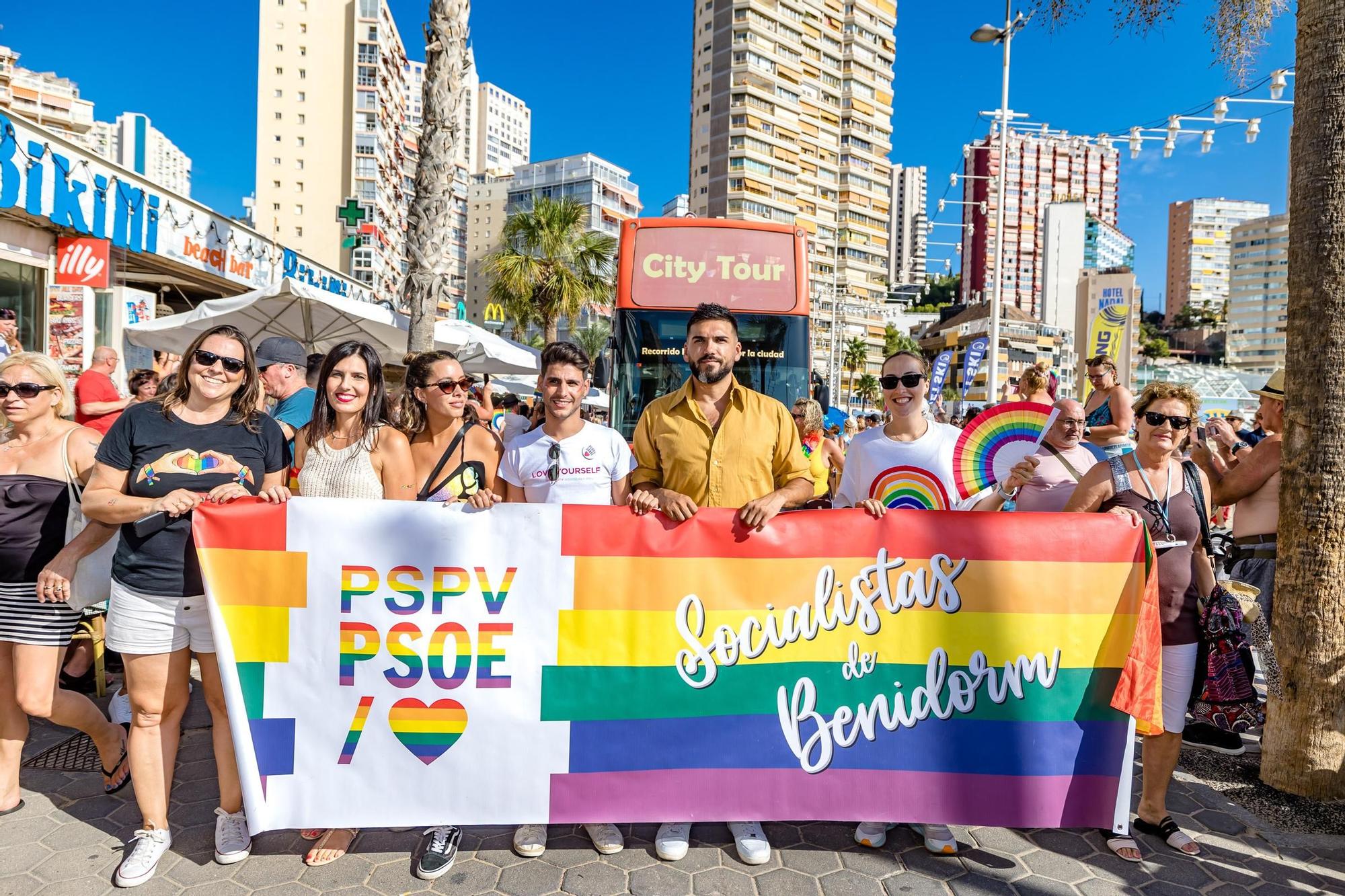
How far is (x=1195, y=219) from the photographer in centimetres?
17938

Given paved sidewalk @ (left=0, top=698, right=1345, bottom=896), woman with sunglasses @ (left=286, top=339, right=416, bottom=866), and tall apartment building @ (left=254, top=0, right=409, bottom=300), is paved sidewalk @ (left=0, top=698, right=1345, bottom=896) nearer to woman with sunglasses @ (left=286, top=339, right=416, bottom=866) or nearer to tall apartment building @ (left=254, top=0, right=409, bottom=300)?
woman with sunglasses @ (left=286, top=339, right=416, bottom=866)

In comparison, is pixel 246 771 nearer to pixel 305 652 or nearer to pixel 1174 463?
pixel 305 652

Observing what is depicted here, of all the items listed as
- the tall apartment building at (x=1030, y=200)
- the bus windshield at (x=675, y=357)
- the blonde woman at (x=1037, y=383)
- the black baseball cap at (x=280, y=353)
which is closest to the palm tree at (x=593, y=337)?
the bus windshield at (x=675, y=357)

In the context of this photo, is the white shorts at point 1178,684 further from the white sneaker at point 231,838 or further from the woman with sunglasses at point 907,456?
the white sneaker at point 231,838

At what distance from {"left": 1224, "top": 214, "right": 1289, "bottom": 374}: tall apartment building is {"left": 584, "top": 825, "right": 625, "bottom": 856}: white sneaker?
15635cm

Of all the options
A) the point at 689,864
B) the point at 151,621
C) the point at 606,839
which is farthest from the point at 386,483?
the point at 689,864

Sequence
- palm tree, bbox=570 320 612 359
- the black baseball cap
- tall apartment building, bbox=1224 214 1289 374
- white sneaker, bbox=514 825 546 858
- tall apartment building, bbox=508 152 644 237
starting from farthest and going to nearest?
tall apartment building, bbox=1224 214 1289 374, tall apartment building, bbox=508 152 644 237, palm tree, bbox=570 320 612 359, the black baseball cap, white sneaker, bbox=514 825 546 858

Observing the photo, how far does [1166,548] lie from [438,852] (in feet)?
10.6

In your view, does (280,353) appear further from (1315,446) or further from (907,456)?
(1315,446)

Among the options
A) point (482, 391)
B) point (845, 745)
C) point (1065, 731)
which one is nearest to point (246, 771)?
point (845, 745)

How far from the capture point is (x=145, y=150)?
5074 inches

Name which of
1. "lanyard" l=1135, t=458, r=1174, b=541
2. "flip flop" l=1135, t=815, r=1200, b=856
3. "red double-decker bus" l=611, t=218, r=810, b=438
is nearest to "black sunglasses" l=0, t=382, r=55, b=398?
"lanyard" l=1135, t=458, r=1174, b=541

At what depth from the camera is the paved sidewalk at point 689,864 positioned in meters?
2.91

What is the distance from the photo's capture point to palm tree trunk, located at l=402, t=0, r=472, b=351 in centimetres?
873
